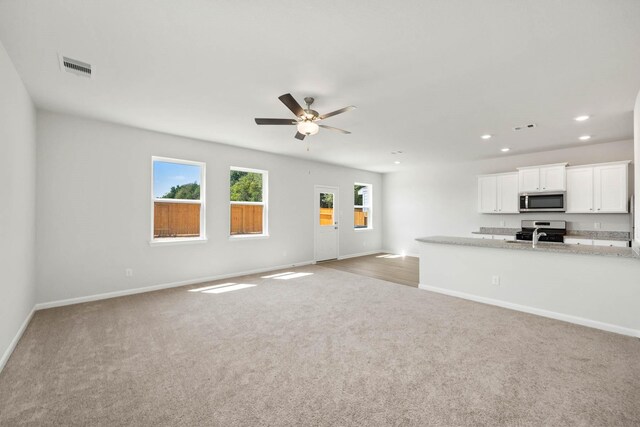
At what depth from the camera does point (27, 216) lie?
3.29m

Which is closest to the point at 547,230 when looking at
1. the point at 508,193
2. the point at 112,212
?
the point at 508,193

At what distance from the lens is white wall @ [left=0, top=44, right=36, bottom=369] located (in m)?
2.40

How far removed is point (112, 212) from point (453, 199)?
7.48m

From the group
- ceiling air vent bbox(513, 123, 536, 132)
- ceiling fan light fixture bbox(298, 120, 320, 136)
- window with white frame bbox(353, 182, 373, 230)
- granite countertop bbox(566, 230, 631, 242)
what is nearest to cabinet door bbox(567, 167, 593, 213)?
granite countertop bbox(566, 230, 631, 242)

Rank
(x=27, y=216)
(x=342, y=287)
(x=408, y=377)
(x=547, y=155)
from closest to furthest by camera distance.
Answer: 1. (x=408, y=377)
2. (x=27, y=216)
3. (x=342, y=287)
4. (x=547, y=155)

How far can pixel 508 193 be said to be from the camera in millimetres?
6211

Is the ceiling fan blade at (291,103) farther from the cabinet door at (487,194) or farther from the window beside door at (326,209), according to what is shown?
the cabinet door at (487,194)

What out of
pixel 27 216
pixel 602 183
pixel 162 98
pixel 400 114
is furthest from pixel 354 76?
pixel 602 183

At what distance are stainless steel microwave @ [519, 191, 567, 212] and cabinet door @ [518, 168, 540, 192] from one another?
13 centimetres

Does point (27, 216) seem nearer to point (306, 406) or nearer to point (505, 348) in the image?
point (306, 406)

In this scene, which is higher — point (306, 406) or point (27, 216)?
point (27, 216)

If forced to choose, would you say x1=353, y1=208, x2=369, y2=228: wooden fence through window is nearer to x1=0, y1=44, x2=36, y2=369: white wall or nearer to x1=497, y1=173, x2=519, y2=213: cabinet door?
x1=497, y1=173, x2=519, y2=213: cabinet door

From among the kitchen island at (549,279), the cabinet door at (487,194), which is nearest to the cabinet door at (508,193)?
the cabinet door at (487,194)

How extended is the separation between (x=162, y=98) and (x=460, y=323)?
4.44m
